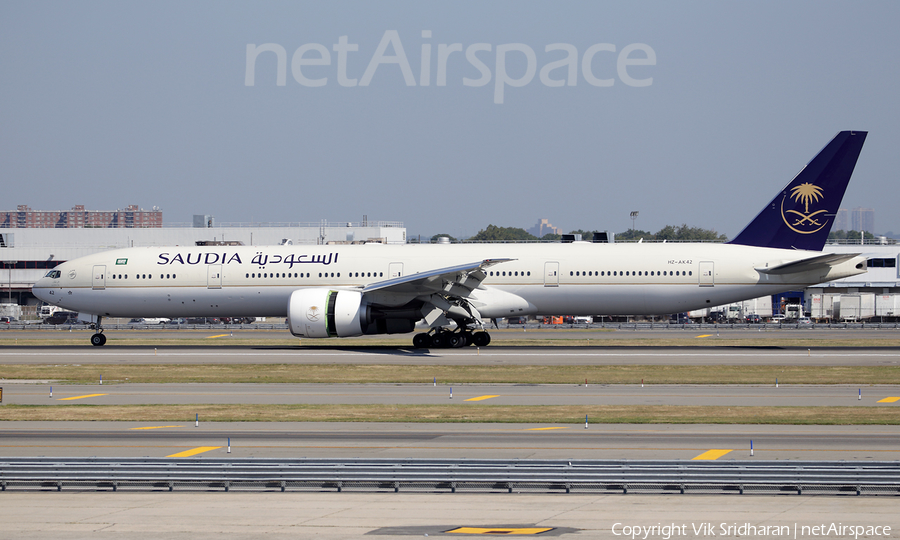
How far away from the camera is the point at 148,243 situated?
310 ft

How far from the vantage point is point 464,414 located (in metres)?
20.9

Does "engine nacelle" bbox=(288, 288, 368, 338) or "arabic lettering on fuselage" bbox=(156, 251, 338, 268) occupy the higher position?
"arabic lettering on fuselage" bbox=(156, 251, 338, 268)

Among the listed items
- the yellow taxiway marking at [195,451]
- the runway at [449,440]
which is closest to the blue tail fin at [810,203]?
the runway at [449,440]

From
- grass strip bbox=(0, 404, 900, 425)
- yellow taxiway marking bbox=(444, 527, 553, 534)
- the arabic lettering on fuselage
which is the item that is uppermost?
the arabic lettering on fuselage

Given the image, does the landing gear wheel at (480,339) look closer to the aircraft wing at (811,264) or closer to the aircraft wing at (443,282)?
the aircraft wing at (443,282)

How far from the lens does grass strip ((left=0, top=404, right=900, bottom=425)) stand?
65.8ft

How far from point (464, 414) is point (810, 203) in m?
25.9

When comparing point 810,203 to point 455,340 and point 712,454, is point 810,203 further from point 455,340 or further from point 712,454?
point 712,454

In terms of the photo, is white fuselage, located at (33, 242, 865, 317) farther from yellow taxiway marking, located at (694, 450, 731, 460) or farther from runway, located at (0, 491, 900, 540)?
runway, located at (0, 491, 900, 540)

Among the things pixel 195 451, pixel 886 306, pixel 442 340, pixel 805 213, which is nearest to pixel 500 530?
pixel 195 451

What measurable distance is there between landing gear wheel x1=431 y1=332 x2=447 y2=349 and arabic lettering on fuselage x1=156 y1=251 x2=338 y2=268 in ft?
21.9

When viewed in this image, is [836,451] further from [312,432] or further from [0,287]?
[0,287]

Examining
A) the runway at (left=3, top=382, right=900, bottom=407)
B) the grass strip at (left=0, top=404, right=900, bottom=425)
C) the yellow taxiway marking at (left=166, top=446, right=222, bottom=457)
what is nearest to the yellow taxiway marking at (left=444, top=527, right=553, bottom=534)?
the yellow taxiway marking at (left=166, top=446, right=222, bottom=457)

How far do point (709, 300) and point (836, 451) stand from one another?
22749 millimetres
